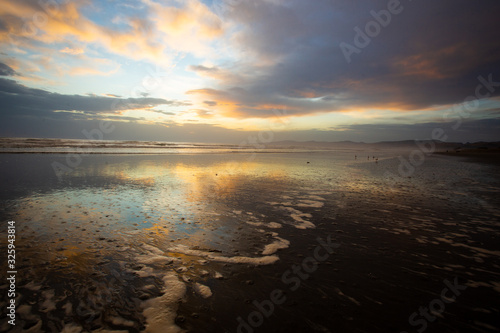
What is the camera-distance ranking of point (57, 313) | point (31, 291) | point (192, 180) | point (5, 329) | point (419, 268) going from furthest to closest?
point (192, 180) → point (419, 268) → point (31, 291) → point (57, 313) → point (5, 329)

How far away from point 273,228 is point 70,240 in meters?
6.39

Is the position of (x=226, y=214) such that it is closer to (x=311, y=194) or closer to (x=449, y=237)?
(x=311, y=194)

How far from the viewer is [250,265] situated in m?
5.79

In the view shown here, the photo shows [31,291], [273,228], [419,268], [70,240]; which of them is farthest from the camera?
[273,228]

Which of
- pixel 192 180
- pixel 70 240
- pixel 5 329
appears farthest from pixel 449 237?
pixel 192 180

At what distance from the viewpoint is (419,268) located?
5.63m

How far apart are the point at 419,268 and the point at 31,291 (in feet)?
28.0

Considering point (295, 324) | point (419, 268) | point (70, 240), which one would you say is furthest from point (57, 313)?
point (419, 268)

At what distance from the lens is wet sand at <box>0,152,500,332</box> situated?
13.2 ft

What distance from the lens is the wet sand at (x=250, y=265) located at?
402cm

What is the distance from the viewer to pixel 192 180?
1767 cm

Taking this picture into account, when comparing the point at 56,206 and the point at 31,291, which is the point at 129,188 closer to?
the point at 56,206

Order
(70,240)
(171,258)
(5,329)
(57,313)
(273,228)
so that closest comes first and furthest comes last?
(5,329)
(57,313)
(171,258)
(70,240)
(273,228)

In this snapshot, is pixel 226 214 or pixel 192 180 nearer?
pixel 226 214
